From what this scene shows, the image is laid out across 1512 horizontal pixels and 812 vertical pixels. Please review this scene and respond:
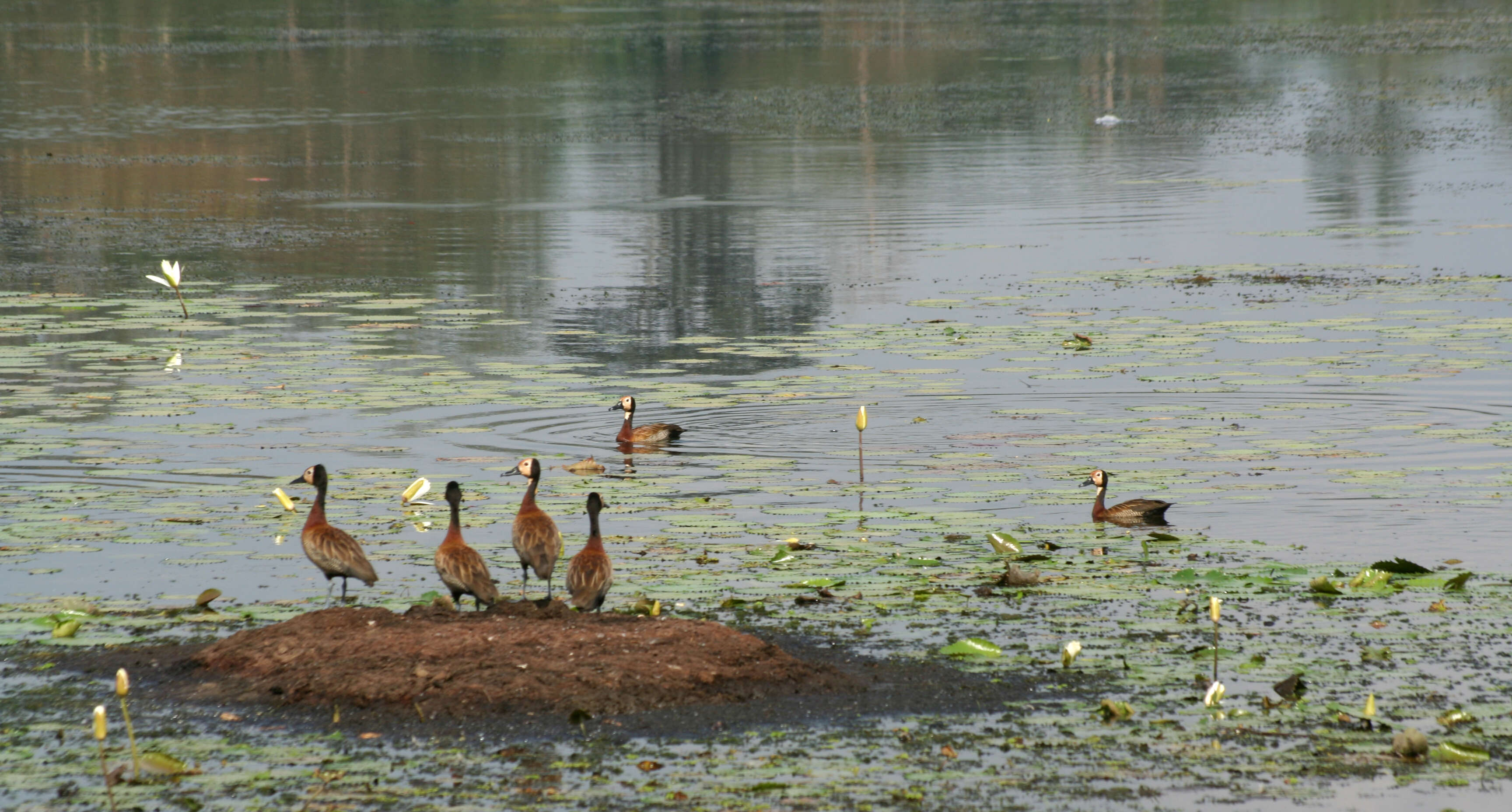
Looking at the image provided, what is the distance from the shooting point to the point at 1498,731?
8.26 m

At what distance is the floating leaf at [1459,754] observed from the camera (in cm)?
794

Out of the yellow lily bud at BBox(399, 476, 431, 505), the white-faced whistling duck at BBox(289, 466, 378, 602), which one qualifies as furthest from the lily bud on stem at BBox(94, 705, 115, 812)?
the yellow lily bud at BBox(399, 476, 431, 505)

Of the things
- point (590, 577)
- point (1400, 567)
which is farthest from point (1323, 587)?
point (590, 577)

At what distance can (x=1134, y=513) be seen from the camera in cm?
1231

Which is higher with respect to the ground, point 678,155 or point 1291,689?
point 678,155

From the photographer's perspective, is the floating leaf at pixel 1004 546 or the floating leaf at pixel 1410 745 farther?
the floating leaf at pixel 1004 546

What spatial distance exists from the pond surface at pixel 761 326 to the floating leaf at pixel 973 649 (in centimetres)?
36

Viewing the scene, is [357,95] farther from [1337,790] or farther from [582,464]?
[1337,790]

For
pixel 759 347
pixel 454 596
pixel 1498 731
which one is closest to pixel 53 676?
pixel 454 596

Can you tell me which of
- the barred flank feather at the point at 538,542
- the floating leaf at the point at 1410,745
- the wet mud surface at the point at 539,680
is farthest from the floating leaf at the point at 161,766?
the floating leaf at the point at 1410,745

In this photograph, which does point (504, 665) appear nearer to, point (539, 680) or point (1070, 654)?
point (539, 680)

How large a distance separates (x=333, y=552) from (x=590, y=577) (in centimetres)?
146

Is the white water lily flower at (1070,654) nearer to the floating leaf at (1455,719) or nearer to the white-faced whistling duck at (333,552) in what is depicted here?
the floating leaf at (1455,719)

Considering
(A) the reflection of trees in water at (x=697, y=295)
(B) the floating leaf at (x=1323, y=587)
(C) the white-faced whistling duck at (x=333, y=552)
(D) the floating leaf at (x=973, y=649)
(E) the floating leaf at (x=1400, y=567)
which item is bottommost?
(D) the floating leaf at (x=973, y=649)
